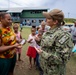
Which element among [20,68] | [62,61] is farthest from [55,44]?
[20,68]

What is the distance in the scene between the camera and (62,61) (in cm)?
227

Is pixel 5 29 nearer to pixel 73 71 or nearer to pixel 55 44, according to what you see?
pixel 55 44

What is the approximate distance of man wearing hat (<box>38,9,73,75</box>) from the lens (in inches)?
86.1

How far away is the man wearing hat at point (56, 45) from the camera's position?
219cm

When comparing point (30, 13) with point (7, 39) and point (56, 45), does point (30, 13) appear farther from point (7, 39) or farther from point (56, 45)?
point (56, 45)

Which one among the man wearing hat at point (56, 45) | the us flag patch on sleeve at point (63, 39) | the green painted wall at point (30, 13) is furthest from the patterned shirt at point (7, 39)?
the green painted wall at point (30, 13)

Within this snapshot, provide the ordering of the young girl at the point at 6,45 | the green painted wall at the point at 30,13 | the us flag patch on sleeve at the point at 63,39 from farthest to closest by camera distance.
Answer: the green painted wall at the point at 30,13 < the young girl at the point at 6,45 < the us flag patch on sleeve at the point at 63,39

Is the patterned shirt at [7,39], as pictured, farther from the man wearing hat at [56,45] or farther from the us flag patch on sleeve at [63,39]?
the us flag patch on sleeve at [63,39]

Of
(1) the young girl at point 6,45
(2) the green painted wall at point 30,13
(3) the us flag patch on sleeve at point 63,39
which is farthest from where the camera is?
(2) the green painted wall at point 30,13

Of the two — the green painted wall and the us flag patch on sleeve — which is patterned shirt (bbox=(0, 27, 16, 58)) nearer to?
the us flag patch on sleeve

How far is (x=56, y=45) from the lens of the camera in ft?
7.29

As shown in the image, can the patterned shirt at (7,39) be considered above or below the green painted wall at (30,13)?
above

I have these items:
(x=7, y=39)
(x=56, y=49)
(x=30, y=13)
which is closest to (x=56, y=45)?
(x=56, y=49)

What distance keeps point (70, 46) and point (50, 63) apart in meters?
0.39
